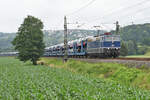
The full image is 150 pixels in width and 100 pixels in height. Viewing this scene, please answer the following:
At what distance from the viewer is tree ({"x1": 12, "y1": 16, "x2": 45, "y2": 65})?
5119 cm

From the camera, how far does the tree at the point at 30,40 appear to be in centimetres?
5119

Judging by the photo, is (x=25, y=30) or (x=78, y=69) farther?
(x=25, y=30)

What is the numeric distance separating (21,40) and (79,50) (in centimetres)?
1450

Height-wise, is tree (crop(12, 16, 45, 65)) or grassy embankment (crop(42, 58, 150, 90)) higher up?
tree (crop(12, 16, 45, 65))

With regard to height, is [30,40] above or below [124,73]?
above

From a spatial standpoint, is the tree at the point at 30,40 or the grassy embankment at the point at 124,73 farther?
the tree at the point at 30,40

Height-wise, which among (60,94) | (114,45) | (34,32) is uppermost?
(34,32)

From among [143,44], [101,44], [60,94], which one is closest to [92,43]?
[101,44]

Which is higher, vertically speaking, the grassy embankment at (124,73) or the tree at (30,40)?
the tree at (30,40)

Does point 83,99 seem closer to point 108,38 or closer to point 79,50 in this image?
point 108,38

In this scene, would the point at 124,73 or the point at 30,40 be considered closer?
the point at 124,73

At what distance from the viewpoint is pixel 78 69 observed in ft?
106

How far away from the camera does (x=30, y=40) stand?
5131 centimetres

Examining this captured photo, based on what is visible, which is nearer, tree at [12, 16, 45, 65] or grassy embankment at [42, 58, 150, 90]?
grassy embankment at [42, 58, 150, 90]
